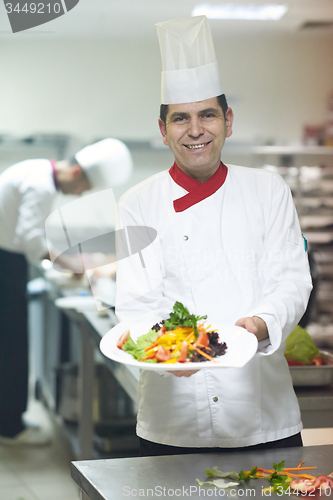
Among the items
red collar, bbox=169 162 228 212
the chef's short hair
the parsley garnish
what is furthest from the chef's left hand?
the chef's short hair

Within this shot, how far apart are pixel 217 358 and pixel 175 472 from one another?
260 millimetres

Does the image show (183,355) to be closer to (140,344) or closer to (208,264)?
(140,344)

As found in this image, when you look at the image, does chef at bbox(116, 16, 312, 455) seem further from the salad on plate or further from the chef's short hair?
the salad on plate

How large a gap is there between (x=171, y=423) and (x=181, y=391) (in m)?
0.09

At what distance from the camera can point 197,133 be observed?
1.61m

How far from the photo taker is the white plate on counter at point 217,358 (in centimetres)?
116

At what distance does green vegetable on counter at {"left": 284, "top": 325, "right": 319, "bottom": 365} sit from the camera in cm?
202

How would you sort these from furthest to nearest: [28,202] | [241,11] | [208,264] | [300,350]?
[241,11] < [28,202] < [300,350] < [208,264]

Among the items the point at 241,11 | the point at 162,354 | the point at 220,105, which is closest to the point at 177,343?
the point at 162,354

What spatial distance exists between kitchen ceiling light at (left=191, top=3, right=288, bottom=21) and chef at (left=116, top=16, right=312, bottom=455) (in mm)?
1145

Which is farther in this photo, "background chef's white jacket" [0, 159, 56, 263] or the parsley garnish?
"background chef's white jacket" [0, 159, 56, 263]

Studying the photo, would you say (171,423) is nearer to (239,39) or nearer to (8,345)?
(8,345)

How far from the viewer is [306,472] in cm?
123

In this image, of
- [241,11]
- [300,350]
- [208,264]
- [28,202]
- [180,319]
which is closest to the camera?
[180,319]
